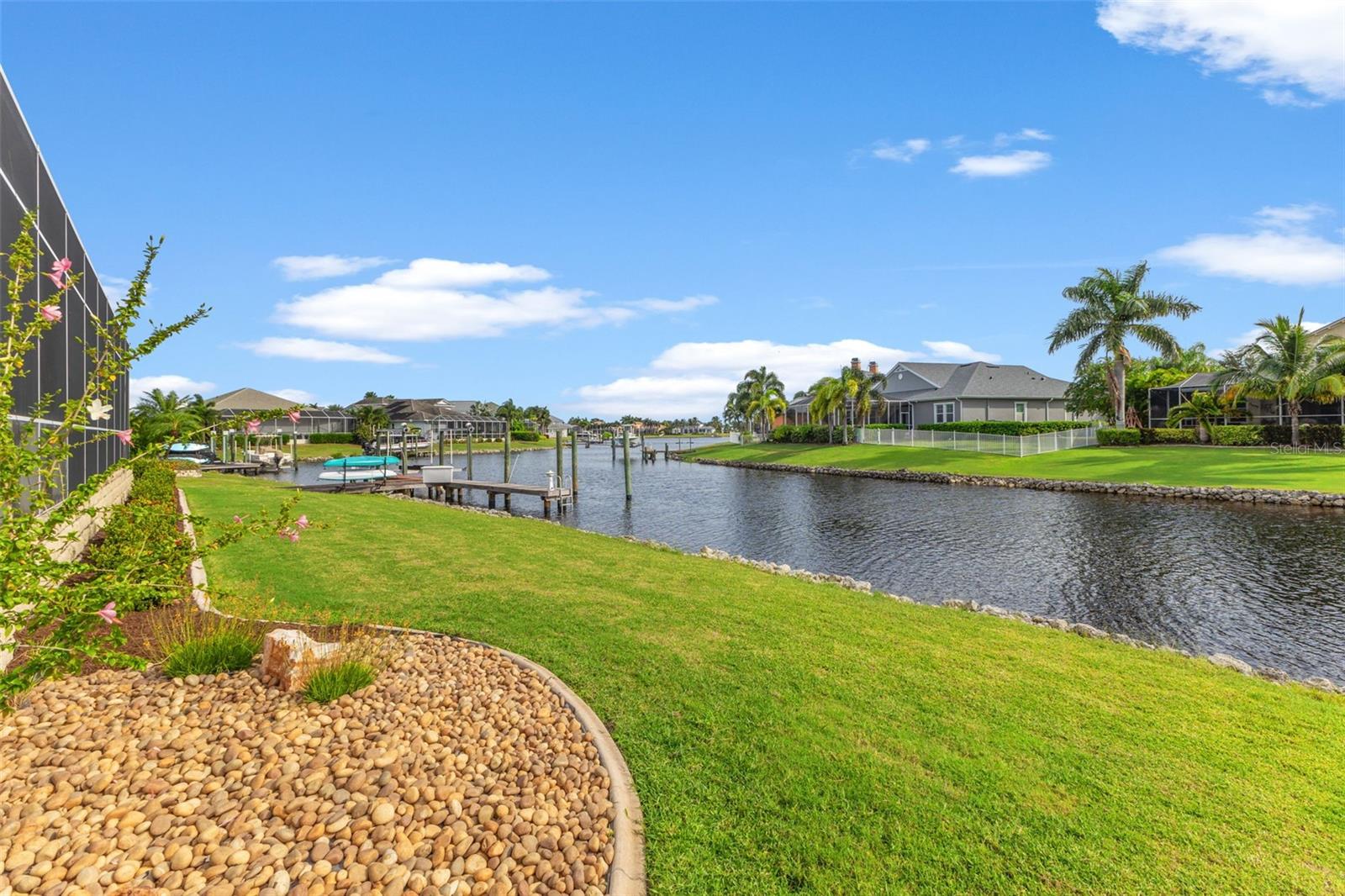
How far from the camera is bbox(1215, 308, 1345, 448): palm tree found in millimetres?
33031

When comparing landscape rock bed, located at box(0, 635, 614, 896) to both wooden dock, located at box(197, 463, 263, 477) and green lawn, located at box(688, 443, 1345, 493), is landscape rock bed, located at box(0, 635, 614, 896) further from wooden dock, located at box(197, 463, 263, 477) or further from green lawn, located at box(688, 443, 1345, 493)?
wooden dock, located at box(197, 463, 263, 477)

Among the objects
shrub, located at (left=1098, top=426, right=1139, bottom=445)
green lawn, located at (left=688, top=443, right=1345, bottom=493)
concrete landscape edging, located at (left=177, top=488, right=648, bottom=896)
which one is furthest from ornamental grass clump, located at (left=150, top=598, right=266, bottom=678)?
shrub, located at (left=1098, top=426, right=1139, bottom=445)

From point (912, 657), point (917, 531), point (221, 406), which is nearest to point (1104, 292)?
point (917, 531)

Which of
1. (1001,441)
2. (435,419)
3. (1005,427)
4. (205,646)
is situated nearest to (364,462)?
(205,646)

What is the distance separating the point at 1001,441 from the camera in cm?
4072

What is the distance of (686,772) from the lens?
4.67m

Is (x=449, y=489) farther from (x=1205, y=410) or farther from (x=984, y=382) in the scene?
(x=1205, y=410)

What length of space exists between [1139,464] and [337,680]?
39.0 m

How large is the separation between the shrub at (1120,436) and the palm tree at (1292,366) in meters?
5.93

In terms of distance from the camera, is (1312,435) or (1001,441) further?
(1001,441)

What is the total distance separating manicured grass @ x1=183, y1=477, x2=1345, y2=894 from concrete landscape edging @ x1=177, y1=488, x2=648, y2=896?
9cm

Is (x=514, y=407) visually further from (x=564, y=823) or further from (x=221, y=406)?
(x=564, y=823)

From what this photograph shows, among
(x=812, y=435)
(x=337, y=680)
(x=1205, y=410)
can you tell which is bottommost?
(x=337, y=680)

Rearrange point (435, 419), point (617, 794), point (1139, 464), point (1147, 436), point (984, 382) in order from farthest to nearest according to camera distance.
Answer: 1. point (435, 419)
2. point (984, 382)
3. point (1147, 436)
4. point (1139, 464)
5. point (617, 794)
